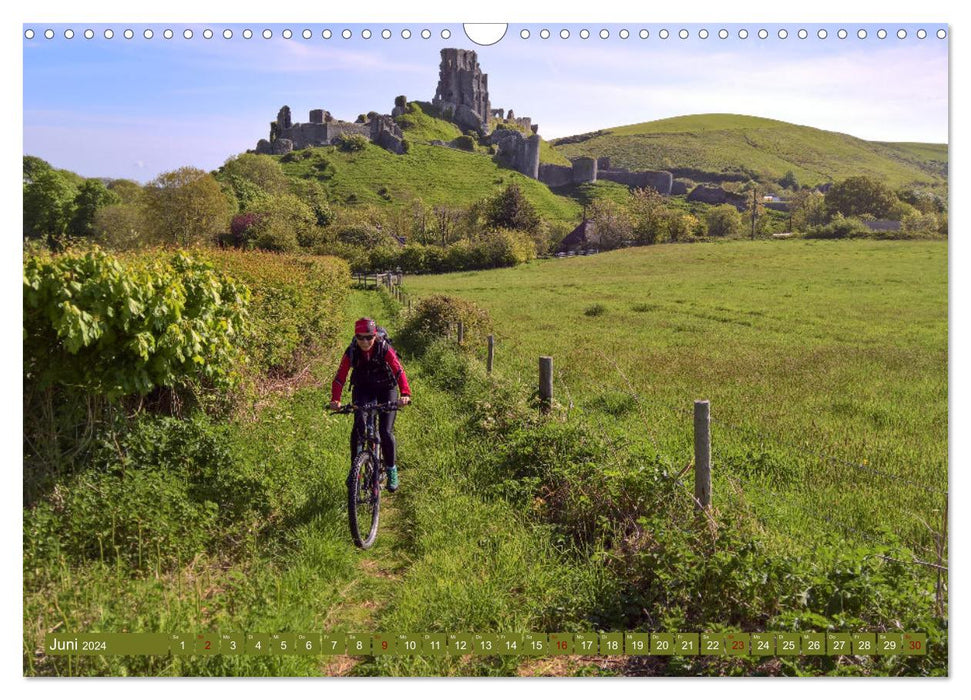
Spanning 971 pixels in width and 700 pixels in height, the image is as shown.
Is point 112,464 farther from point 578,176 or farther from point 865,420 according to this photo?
point 578,176

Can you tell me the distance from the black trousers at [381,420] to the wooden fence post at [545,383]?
256 centimetres

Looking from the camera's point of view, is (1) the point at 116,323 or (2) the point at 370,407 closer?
(1) the point at 116,323

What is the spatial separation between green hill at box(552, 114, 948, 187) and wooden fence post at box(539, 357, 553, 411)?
9.51ft

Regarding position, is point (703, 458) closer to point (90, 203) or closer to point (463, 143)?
point (90, 203)

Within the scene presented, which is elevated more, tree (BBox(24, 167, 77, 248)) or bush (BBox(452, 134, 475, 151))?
bush (BBox(452, 134, 475, 151))

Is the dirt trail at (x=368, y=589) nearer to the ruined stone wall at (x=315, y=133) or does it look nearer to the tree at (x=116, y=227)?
the tree at (x=116, y=227)

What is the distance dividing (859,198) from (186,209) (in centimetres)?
2202

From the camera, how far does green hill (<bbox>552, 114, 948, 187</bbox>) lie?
552 cm

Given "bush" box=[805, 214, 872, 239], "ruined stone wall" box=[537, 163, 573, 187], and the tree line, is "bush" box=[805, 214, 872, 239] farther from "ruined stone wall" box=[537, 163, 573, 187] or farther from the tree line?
"ruined stone wall" box=[537, 163, 573, 187]

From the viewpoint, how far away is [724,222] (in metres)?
29.4

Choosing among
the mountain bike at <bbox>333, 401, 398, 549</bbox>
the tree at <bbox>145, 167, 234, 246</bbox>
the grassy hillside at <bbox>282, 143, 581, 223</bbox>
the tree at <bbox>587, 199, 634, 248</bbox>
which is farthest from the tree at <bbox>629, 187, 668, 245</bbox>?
the mountain bike at <bbox>333, 401, 398, 549</bbox>

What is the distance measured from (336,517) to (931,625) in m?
4.90

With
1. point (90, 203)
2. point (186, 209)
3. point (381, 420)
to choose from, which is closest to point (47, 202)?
point (381, 420)

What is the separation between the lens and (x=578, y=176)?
29.1 m
